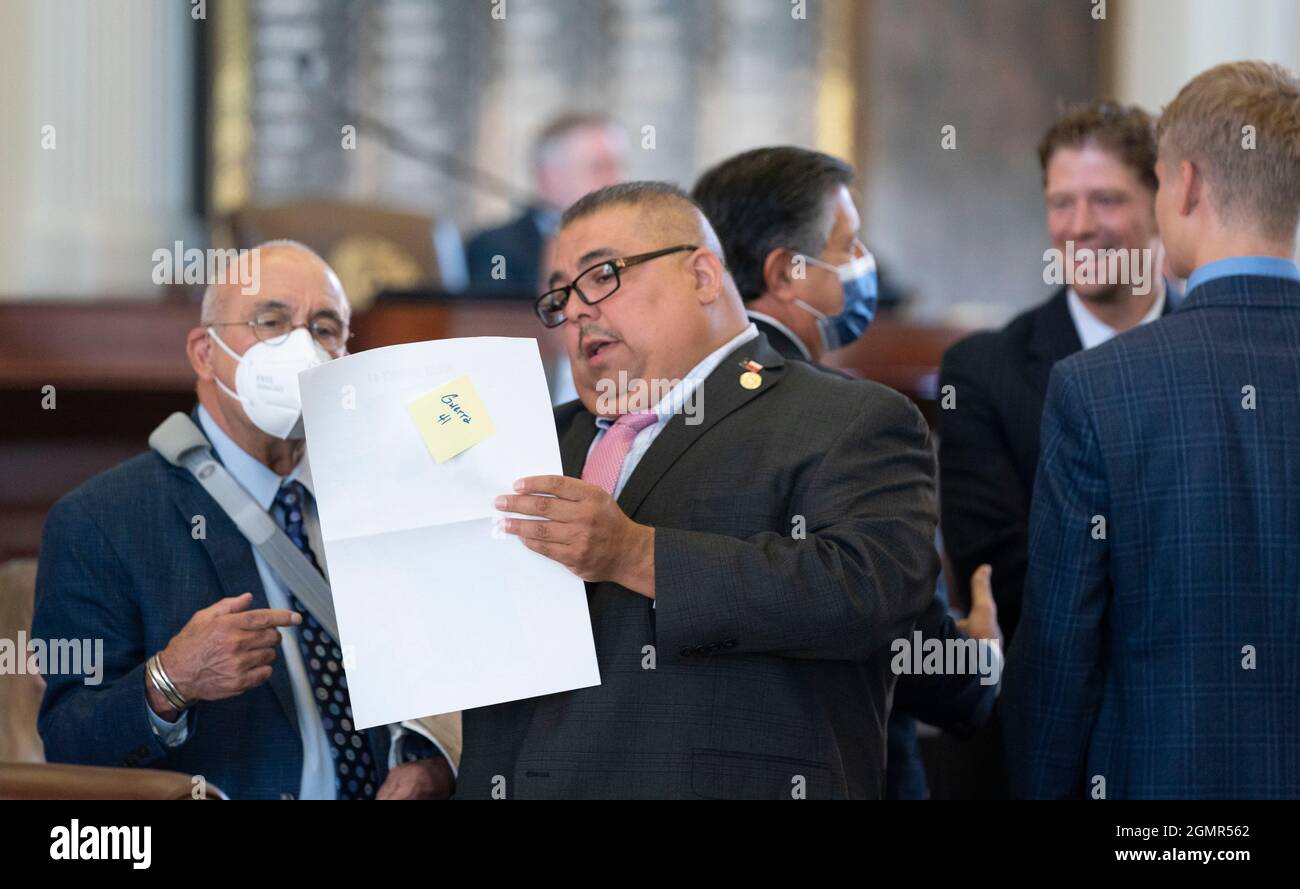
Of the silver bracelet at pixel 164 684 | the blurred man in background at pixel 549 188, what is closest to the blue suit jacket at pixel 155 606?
the silver bracelet at pixel 164 684

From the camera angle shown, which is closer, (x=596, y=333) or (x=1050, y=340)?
(x=596, y=333)

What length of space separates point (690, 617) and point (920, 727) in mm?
1646

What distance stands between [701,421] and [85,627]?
110 centimetres

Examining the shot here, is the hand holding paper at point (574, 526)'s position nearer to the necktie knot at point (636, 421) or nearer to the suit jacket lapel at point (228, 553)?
the necktie knot at point (636, 421)

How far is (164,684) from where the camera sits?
245cm

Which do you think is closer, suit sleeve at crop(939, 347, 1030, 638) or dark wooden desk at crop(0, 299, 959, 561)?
suit sleeve at crop(939, 347, 1030, 638)

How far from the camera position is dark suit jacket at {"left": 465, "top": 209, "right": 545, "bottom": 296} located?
22.5 ft

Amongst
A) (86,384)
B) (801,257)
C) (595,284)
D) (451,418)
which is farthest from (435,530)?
(86,384)

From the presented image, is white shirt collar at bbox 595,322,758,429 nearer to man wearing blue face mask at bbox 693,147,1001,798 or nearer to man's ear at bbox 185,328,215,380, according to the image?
man wearing blue face mask at bbox 693,147,1001,798

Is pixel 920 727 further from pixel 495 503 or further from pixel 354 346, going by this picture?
pixel 354 346

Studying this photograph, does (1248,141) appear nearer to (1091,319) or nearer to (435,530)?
(1091,319)

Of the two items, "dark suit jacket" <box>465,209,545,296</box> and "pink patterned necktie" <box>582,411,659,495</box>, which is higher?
"dark suit jacket" <box>465,209,545,296</box>

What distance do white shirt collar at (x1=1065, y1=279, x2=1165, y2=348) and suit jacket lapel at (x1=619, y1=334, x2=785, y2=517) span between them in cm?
115

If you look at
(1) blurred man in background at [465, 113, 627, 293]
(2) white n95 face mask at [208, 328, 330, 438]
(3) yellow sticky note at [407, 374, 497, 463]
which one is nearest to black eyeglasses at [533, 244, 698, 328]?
(3) yellow sticky note at [407, 374, 497, 463]
